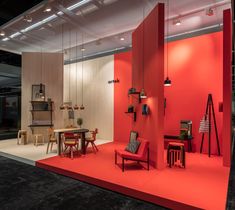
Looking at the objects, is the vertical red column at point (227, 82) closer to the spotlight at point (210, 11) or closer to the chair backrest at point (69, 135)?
the spotlight at point (210, 11)

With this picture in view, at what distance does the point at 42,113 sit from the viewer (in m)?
8.41

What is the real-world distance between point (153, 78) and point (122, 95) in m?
3.72

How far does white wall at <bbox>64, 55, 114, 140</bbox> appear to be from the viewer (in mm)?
9055

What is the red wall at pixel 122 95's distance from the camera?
834cm

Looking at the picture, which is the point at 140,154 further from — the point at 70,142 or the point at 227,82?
the point at 227,82

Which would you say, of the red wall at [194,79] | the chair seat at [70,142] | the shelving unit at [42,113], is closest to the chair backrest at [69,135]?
the chair seat at [70,142]

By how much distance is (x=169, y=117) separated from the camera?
7.10m

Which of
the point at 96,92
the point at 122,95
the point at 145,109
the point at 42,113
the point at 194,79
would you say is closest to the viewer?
the point at 145,109

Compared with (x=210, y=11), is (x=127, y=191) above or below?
below

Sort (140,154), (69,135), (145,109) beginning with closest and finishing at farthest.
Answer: (140,154)
(145,109)
(69,135)

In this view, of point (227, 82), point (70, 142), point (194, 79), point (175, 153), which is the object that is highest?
point (194, 79)

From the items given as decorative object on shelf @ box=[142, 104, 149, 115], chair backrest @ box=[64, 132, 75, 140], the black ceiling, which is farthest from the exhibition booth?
the black ceiling

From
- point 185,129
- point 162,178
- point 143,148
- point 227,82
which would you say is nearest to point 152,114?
point 143,148

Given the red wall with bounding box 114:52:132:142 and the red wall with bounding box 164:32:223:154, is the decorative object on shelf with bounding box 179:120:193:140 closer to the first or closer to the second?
the red wall with bounding box 164:32:223:154
